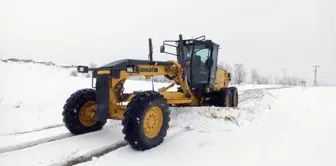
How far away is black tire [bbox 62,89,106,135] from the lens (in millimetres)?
6449

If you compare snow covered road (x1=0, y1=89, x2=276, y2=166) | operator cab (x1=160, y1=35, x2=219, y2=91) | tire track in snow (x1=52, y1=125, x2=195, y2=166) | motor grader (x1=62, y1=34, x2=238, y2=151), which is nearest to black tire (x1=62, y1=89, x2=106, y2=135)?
motor grader (x1=62, y1=34, x2=238, y2=151)

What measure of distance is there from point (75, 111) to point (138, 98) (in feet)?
5.48

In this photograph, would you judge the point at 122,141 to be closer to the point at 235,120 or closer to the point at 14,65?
the point at 235,120

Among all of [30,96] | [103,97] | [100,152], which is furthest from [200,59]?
[30,96]

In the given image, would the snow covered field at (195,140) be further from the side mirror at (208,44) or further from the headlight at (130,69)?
the side mirror at (208,44)

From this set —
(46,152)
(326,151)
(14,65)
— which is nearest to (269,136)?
(326,151)

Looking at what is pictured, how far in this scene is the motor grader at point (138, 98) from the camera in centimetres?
547

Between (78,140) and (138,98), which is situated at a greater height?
(138,98)

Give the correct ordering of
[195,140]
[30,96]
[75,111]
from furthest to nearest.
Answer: [30,96]
[75,111]
[195,140]

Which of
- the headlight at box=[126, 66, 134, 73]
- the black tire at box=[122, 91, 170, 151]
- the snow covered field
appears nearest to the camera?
the snow covered field

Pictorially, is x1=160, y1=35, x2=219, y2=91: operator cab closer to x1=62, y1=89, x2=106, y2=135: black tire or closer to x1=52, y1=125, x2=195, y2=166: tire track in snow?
x1=52, y1=125, x2=195, y2=166: tire track in snow

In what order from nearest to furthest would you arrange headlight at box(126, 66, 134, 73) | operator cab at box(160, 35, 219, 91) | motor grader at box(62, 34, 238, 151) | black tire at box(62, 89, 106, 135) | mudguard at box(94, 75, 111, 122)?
motor grader at box(62, 34, 238, 151) → headlight at box(126, 66, 134, 73) → mudguard at box(94, 75, 111, 122) → black tire at box(62, 89, 106, 135) → operator cab at box(160, 35, 219, 91)

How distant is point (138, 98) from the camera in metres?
5.57

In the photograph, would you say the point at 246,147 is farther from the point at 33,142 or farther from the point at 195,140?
the point at 33,142
